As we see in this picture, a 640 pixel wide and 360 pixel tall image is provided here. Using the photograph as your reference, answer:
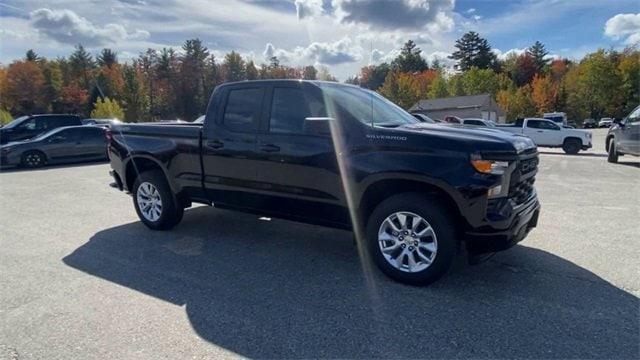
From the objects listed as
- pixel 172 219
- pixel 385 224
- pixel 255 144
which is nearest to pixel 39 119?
pixel 172 219

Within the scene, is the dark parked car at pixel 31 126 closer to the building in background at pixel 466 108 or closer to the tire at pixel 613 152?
the tire at pixel 613 152

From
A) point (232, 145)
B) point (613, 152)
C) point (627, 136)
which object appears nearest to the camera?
point (232, 145)

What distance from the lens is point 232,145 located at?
16.8 feet

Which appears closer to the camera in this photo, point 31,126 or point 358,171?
point 358,171

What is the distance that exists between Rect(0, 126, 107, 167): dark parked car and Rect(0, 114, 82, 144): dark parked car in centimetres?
333

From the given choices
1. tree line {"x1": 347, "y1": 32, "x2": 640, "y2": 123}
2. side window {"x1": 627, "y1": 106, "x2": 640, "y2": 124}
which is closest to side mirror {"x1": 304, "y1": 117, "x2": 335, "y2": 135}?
side window {"x1": 627, "y1": 106, "x2": 640, "y2": 124}

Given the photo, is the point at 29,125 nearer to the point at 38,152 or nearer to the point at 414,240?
the point at 38,152

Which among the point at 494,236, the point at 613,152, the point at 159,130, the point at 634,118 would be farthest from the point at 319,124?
the point at 613,152

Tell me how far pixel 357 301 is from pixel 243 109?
8.70 ft

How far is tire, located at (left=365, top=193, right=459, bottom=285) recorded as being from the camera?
12.7 feet

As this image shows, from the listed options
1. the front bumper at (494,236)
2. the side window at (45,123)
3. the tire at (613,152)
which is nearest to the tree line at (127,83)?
the side window at (45,123)

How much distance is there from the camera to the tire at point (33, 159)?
1456 cm

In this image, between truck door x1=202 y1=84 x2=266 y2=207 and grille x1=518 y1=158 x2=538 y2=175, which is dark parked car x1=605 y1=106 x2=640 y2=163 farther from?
truck door x1=202 y1=84 x2=266 y2=207

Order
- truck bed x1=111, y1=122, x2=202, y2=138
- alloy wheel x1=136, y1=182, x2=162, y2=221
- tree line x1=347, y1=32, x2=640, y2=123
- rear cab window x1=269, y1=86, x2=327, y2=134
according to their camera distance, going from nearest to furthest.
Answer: rear cab window x1=269, y1=86, x2=327, y2=134
truck bed x1=111, y1=122, x2=202, y2=138
alloy wheel x1=136, y1=182, x2=162, y2=221
tree line x1=347, y1=32, x2=640, y2=123
